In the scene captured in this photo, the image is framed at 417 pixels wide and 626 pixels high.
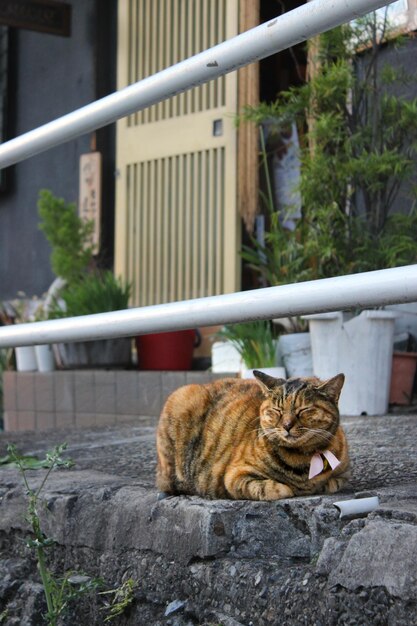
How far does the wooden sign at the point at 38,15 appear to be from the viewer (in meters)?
6.92

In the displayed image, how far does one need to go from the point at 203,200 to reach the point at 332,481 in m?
4.29

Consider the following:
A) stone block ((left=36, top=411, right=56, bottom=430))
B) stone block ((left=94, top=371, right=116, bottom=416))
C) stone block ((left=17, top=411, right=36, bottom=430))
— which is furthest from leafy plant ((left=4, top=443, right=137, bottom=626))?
stone block ((left=17, top=411, right=36, bottom=430))

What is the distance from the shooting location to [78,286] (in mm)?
6242

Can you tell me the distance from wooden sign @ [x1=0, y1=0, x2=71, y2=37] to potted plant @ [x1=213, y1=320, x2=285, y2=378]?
9.74 ft

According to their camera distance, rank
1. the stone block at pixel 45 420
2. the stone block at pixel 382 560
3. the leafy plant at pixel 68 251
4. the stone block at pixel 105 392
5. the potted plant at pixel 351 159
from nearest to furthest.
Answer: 1. the stone block at pixel 382 560
2. the potted plant at pixel 351 159
3. the stone block at pixel 105 392
4. the stone block at pixel 45 420
5. the leafy plant at pixel 68 251

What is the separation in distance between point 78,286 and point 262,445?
161 inches

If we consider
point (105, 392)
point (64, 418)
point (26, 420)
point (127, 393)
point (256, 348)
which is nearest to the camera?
point (256, 348)

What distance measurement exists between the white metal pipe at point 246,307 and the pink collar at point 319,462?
0.45 m

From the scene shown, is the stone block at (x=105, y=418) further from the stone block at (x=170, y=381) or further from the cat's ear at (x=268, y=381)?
the cat's ear at (x=268, y=381)

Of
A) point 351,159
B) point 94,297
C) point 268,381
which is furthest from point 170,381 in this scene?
point 268,381

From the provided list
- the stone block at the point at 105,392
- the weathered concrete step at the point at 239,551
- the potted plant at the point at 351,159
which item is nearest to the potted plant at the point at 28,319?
the stone block at the point at 105,392

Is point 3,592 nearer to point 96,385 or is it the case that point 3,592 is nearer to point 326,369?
point 326,369

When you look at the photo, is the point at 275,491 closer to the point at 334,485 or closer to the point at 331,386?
the point at 334,485

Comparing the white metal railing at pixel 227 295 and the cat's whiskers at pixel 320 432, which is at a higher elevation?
the white metal railing at pixel 227 295
